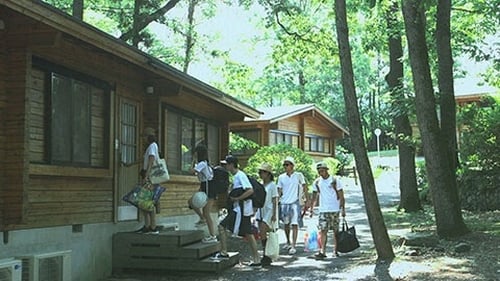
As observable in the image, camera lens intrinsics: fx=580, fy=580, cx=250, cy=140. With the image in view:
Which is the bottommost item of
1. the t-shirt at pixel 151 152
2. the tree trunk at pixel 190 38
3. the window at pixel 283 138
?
the t-shirt at pixel 151 152

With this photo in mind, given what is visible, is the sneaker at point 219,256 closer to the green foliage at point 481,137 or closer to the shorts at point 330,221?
the shorts at point 330,221

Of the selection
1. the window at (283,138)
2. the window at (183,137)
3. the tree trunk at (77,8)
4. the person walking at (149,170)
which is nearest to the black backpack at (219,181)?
the person walking at (149,170)

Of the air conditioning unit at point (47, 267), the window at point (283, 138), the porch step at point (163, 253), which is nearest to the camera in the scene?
the air conditioning unit at point (47, 267)

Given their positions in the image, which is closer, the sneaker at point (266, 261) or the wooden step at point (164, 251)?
the wooden step at point (164, 251)

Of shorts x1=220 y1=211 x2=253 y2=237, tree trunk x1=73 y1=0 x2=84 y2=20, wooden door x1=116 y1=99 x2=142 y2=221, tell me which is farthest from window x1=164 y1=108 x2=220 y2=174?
tree trunk x1=73 y1=0 x2=84 y2=20

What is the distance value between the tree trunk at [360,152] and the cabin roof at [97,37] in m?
3.20

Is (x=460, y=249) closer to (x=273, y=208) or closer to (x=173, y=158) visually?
(x=273, y=208)

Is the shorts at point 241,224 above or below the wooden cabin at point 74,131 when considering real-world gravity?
below

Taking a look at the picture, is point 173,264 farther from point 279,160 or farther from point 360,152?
point 279,160

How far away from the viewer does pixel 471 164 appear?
18062 millimetres

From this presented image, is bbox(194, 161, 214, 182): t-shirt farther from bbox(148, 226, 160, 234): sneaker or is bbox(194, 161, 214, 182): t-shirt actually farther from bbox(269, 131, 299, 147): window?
bbox(269, 131, 299, 147): window

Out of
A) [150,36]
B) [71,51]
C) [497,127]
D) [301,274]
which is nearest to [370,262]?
[301,274]

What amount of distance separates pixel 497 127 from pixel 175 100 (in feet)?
33.0

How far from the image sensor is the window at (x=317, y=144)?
34469 mm
